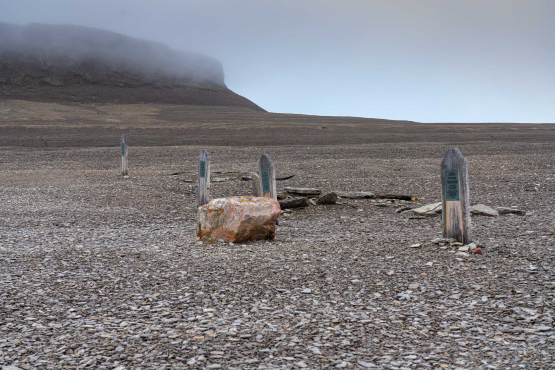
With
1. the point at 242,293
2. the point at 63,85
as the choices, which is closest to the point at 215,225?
the point at 242,293

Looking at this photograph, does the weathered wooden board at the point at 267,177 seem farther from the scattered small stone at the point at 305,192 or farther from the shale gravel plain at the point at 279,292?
the scattered small stone at the point at 305,192

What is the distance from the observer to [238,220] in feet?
31.5

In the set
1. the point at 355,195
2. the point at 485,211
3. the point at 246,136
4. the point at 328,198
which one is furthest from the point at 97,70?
the point at 485,211

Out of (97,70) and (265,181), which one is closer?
(265,181)

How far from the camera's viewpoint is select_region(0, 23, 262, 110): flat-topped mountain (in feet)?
382

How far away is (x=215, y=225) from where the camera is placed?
9.80m

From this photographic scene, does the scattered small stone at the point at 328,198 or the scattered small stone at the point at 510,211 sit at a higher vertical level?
the scattered small stone at the point at 328,198

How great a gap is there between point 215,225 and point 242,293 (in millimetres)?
3623

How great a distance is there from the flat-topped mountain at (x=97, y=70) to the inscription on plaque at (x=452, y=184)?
111m

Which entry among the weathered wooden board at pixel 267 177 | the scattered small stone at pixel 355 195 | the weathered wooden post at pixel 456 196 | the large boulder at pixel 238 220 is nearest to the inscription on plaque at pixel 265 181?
the weathered wooden board at pixel 267 177

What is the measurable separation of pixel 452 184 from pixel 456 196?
22cm

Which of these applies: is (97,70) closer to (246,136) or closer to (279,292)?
(246,136)

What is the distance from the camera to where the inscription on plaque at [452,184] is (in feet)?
27.8

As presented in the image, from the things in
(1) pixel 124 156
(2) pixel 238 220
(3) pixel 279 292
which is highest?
(1) pixel 124 156
